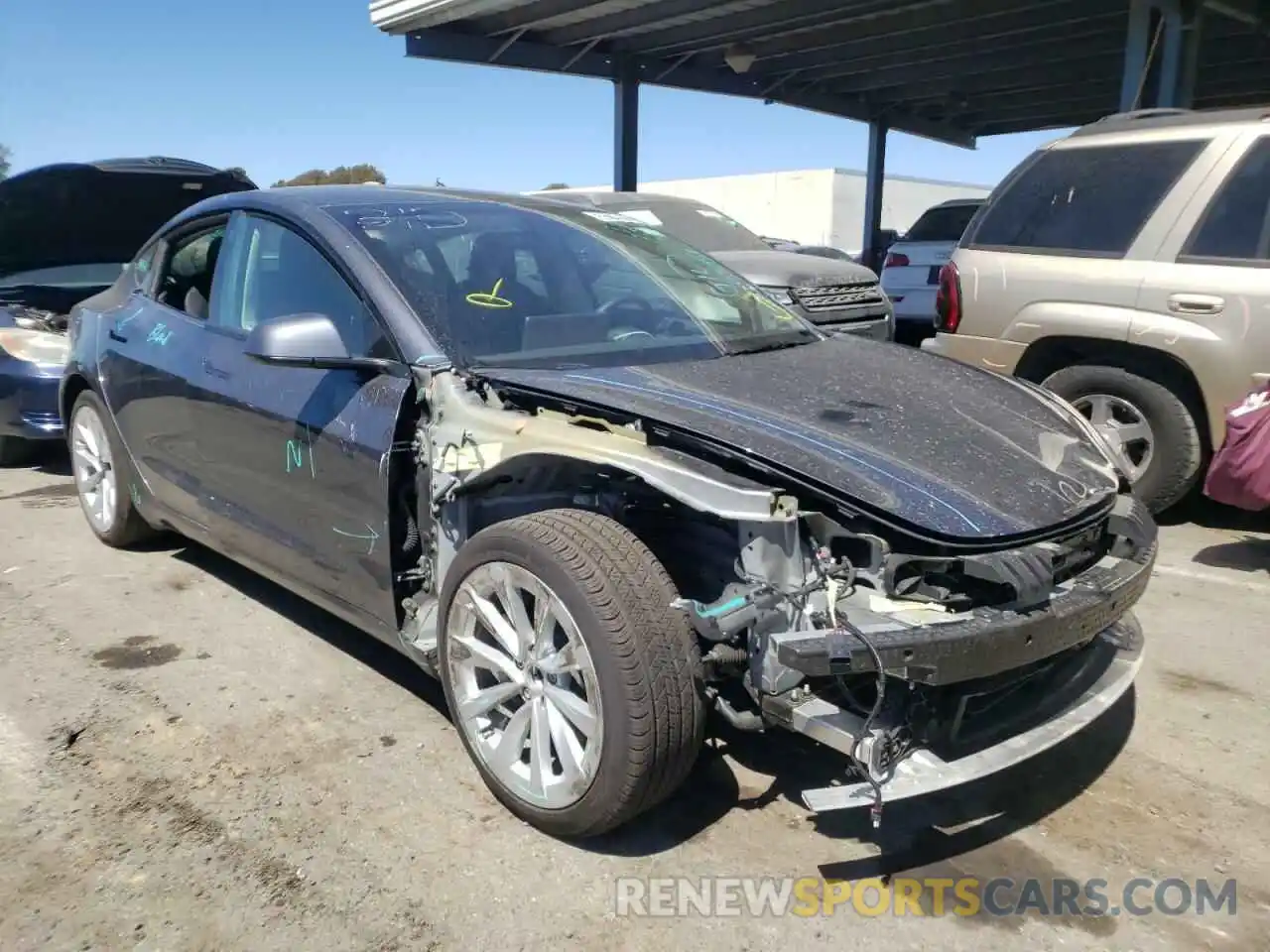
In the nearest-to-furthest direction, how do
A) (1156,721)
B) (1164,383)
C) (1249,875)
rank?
(1249,875) → (1156,721) → (1164,383)

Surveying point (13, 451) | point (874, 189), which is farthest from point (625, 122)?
point (13, 451)

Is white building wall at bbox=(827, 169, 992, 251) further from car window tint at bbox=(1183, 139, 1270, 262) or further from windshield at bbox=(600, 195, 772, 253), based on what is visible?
car window tint at bbox=(1183, 139, 1270, 262)

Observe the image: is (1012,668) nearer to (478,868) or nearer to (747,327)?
(478,868)

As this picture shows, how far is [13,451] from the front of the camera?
6973 millimetres

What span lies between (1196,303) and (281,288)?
4.17m

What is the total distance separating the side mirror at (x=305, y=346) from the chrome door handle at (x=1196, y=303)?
155 inches

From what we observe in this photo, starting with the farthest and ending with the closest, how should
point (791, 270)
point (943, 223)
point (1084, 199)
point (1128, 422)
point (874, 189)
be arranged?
point (874, 189) < point (943, 223) < point (791, 270) < point (1084, 199) < point (1128, 422)

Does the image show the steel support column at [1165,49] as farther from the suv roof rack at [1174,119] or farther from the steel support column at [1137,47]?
the suv roof rack at [1174,119]

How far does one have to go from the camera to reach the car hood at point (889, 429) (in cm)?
235

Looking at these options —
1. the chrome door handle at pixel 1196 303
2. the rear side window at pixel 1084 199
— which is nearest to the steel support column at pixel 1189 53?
the rear side window at pixel 1084 199

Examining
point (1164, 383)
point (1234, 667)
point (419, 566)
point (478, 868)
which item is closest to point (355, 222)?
point (419, 566)

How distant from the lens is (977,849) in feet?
8.48

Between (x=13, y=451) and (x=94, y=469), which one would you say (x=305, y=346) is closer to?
(x=94, y=469)

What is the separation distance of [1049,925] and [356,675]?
2.33 meters
